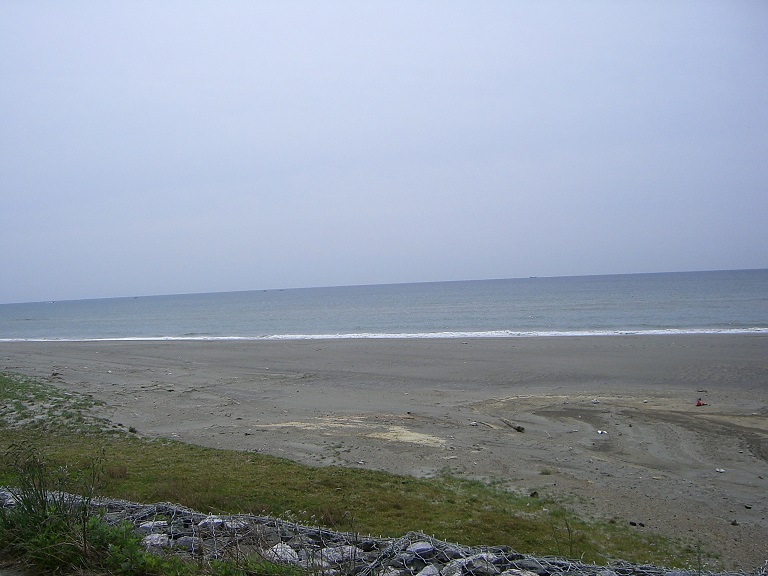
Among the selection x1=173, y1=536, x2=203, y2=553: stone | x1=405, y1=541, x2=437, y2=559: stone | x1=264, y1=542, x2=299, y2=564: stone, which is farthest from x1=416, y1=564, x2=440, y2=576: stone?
x1=173, y1=536, x2=203, y2=553: stone

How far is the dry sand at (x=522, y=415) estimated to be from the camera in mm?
7629

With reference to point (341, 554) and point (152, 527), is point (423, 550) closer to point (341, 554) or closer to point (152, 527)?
point (341, 554)

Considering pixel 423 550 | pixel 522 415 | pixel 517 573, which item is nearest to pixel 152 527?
pixel 423 550

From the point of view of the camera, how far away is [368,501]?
6.73m

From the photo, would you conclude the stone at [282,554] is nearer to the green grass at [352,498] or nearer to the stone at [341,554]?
the stone at [341,554]

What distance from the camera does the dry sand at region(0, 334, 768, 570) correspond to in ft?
25.0

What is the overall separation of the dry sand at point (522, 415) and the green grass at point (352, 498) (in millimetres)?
564

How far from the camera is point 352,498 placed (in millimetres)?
6812

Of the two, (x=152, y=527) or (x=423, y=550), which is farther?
(x=152, y=527)

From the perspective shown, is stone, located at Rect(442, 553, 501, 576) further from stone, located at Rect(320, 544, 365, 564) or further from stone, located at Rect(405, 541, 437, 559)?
stone, located at Rect(320, 544, 365, 564)

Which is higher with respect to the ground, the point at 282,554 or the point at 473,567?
the point at 282,554

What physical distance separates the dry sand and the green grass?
1.85 feet

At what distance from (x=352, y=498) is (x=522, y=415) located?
6.59 meters

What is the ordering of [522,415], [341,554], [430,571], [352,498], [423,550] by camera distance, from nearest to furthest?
[430,571] < [341,554] < [423,550] < [352,498] < [522,415]
